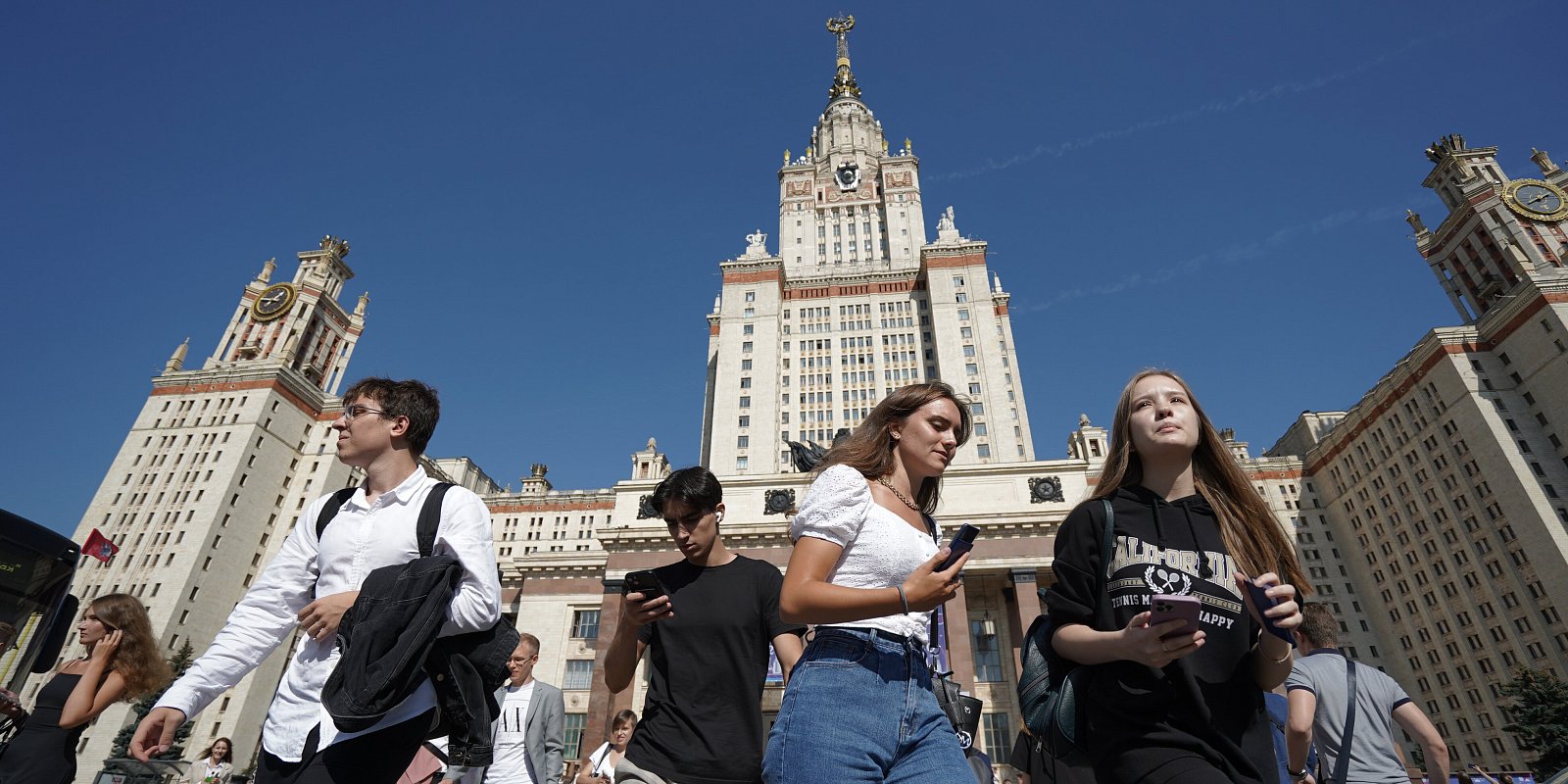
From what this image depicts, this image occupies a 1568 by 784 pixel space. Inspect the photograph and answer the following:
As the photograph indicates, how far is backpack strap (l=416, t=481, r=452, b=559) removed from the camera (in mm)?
3328

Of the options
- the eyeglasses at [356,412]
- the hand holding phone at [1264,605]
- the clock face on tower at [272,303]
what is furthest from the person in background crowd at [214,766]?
the clock face on tower at [272,303]

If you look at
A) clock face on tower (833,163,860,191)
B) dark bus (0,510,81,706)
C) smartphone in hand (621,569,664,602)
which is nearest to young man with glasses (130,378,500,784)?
smartphone in hand (621,569,664,602)

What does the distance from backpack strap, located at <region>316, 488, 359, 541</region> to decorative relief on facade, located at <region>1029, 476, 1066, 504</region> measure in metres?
34.8

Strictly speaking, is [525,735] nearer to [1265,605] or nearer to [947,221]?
[1265,605]

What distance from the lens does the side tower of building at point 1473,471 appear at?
145ft

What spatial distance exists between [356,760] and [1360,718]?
5.70m

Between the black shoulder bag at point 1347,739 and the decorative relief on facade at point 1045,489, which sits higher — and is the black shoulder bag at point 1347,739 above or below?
below

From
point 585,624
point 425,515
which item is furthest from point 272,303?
point 425,515

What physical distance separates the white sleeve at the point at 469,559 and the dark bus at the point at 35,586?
846cm

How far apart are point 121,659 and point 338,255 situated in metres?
85.0

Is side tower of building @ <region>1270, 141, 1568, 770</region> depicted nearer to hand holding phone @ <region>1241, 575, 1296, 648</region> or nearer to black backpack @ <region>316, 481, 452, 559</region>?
hand holding phone @ <region>1241, 575, 1296, 648</region>

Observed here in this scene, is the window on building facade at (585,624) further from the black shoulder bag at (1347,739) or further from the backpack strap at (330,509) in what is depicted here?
the black shoulder bag at (1347,739)

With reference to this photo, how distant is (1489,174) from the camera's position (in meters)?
59.6

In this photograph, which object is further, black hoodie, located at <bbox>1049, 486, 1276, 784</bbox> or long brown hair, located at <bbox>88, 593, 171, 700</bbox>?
long brown hair, located at <bbox>88, 593, 171, 700</bbox>
